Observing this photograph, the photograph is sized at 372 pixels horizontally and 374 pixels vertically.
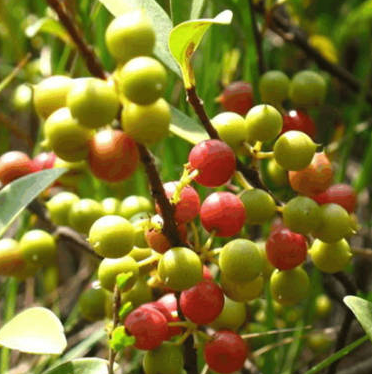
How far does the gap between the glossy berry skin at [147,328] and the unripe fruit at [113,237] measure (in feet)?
0.22

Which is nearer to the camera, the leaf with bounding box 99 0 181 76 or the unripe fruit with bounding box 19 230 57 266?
the leaf with bounding box 99 0 181 76

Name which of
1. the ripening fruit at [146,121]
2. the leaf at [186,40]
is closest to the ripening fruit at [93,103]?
the ripening fruit at [146,121]

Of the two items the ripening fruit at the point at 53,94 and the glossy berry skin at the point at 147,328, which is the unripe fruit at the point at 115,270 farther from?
the ripening fruit at the point at 53,94

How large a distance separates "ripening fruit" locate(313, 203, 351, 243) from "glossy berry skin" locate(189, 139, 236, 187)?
0.35ft

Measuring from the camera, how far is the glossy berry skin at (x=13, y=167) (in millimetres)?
811

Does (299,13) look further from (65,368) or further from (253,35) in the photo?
(65,368)

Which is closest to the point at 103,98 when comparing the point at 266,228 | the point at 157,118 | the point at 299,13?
the point at 157,118

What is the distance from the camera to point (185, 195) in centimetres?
64

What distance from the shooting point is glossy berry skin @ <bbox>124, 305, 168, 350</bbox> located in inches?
25.2

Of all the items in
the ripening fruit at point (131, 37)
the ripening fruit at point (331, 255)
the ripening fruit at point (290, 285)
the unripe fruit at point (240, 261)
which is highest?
the ripening fruit at point (131, 37)

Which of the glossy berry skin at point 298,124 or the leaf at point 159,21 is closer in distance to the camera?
the leaf at point 159,21

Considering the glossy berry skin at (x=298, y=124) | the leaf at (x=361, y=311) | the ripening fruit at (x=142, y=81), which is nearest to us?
the ripening fruit at (x=142, y=81)

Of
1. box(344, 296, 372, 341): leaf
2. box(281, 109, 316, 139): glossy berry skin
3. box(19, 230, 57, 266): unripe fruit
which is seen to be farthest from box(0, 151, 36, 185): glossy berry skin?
box(344, 296, 372, 341): leaf

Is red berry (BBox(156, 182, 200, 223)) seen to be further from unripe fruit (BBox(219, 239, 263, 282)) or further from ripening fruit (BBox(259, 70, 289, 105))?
ripening fruit (BBox(259, 70, 289, 105))
